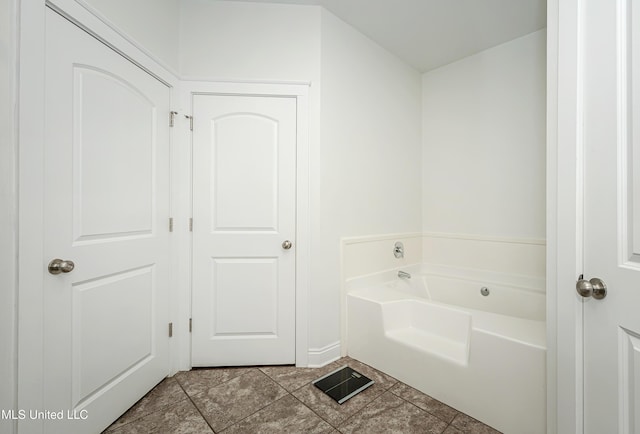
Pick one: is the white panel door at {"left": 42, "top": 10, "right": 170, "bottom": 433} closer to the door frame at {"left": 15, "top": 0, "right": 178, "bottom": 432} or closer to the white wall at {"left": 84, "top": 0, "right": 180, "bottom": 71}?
the door frame at {"left": 15, "top": 0, "right": 178, "bottom": 432}

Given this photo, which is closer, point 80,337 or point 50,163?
point 50,163

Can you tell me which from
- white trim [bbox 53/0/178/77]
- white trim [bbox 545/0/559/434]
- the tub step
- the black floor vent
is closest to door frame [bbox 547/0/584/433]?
white trim [bbox 545/0/559/434]

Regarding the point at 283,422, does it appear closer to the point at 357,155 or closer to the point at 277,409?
the point at 277,409

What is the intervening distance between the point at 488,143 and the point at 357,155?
1.20 metres

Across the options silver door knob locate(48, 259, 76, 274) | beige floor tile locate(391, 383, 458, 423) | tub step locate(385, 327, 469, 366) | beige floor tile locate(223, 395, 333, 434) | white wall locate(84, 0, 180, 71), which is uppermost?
white wall locate(84, 0, 180, 71)

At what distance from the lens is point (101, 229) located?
1.39 meters

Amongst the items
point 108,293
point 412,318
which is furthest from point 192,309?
point 412,318

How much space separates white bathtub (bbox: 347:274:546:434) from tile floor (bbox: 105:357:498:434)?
104mm

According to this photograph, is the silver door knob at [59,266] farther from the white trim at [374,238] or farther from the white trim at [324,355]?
the white trim at [374,238]

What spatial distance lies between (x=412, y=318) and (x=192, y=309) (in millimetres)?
Answer: 1490

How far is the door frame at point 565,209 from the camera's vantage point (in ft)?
3.50

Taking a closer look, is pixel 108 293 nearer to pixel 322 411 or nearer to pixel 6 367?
pixel 6 367

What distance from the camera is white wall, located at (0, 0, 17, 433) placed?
980 millimetres

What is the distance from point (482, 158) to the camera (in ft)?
8.25
